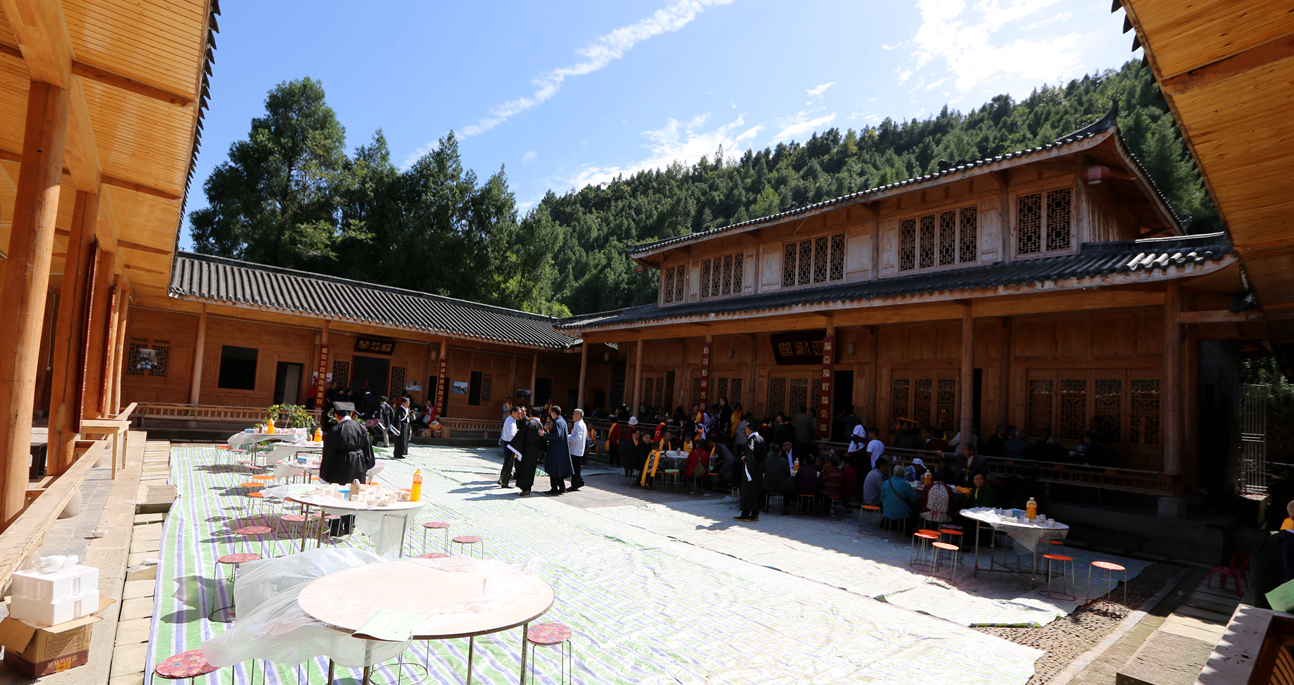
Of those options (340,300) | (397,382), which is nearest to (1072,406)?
(397,382)

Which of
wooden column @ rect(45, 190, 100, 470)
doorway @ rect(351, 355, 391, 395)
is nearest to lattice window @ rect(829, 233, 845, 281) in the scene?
wooden column @ rect(45, 190, 100, 470)

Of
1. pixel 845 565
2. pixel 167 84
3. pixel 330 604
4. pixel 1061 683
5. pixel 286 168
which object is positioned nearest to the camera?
pixel 330 604

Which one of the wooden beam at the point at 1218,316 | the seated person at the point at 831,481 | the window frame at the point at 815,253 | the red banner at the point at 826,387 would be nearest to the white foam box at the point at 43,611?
the seated person at the point at 831,481

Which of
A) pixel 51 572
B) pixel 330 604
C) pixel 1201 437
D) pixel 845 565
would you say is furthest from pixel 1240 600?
pixel 51 572

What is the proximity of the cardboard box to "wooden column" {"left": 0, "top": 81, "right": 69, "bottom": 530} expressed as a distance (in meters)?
1.42

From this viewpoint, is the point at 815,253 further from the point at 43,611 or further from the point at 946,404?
the point at 43,611

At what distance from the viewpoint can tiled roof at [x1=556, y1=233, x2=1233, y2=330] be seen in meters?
8.28

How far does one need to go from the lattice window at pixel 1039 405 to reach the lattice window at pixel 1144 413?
3.96 ft

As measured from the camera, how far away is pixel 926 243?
13.0m

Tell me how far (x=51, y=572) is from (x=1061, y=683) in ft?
18.9

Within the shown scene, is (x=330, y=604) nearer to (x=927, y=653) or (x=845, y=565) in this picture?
(x=927, y=653)

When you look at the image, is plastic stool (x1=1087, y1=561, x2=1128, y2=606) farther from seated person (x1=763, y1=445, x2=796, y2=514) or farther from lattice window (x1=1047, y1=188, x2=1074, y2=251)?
lattice window (x1=1047, y1=188, x2=1074, y2=251)

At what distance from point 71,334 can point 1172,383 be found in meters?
13.3

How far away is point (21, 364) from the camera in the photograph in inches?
152
